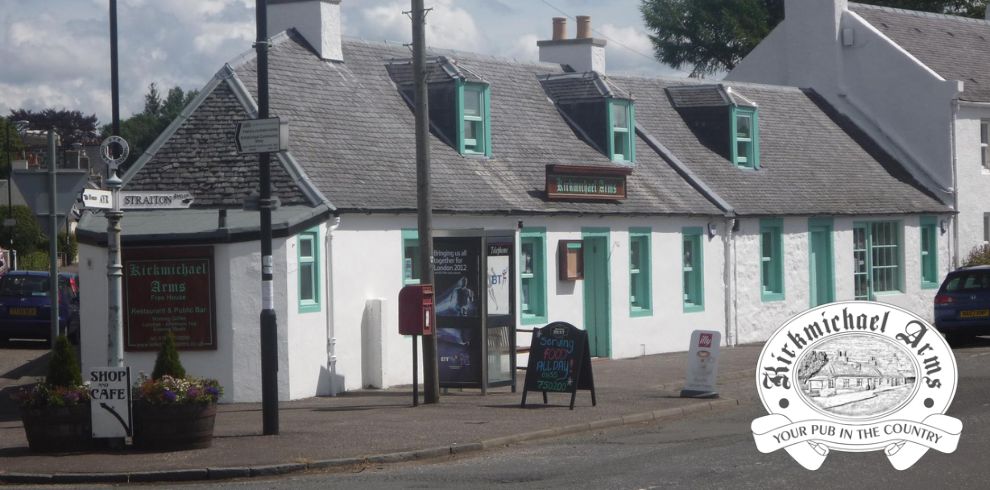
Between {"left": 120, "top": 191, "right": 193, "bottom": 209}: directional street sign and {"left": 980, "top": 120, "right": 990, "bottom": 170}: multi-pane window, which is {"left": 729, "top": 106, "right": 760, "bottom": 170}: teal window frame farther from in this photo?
{"left": 120, "top": 191, "right": 193, "bottom": 209}: directional street sign

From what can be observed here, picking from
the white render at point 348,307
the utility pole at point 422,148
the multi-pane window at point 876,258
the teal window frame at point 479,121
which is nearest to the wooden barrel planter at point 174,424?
the utility pole at point 422,148

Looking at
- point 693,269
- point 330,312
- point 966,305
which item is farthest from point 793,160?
point 330,312

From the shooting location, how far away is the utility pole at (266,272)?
15.6 m

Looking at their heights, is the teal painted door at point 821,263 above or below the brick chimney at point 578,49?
below

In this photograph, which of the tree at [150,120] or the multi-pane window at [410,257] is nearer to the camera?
the multi-pane window at [410,257]

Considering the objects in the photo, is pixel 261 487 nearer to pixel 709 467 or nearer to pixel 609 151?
pixel 709 467

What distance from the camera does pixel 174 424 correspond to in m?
14.7

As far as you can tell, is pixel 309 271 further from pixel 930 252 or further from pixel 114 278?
pixel 930 252

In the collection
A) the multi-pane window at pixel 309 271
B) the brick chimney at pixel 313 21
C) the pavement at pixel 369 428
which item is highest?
the brick chimney at pixel 313 21

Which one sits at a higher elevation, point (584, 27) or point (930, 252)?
point (584, 27)

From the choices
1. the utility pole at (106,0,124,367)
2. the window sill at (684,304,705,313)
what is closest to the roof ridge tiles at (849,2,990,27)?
the window sill at (684,304,705,313)

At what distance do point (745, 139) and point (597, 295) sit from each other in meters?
7.87

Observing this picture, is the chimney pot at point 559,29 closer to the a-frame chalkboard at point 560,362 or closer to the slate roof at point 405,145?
the slate roof at point 405,145

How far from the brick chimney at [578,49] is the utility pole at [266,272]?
16113 mm
